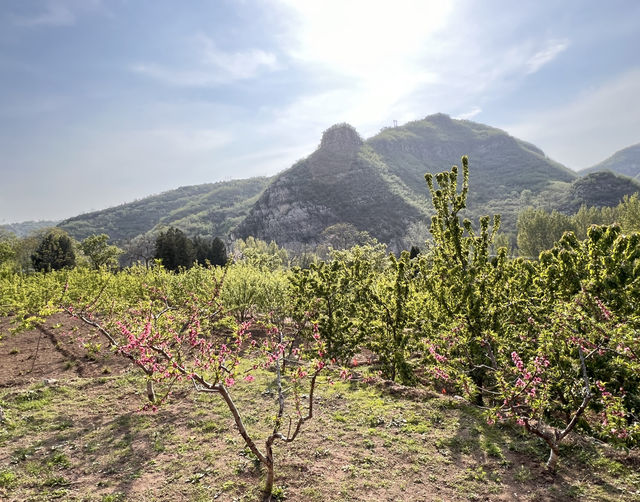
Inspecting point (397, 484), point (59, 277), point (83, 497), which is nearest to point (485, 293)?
point (397, 484)

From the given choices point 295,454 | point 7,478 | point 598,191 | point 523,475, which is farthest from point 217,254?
point 598,191

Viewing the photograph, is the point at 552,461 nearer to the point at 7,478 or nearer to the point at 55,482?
the point at 55,482

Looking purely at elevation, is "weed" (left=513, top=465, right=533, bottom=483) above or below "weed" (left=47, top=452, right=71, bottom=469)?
below

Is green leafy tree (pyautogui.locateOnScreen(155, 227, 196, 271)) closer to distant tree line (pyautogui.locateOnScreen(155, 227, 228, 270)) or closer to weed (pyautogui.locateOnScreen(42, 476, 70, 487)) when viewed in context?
distant tree line (pyautogui.locateOnScreen(155, 227, 228, 270))

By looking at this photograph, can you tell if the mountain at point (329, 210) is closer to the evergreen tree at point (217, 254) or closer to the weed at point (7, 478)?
the evergreen tree at point (217, 254)

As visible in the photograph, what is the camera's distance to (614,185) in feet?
453

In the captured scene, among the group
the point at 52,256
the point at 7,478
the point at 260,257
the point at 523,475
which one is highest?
the point at 52,256

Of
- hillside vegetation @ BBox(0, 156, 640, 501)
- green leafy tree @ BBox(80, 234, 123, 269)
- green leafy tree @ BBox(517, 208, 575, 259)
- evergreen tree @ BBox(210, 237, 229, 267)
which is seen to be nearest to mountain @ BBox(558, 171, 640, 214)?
green leafy tree @ BBox(517, 208, 575, 259)

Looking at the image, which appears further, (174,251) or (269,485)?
(174,251)

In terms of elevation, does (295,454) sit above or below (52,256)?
below

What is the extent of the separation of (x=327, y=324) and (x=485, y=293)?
6.56 m

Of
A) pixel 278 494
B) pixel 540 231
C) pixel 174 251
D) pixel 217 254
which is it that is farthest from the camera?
pixel 540 231

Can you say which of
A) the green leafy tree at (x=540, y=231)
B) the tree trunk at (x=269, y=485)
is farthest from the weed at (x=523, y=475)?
the green leafy tree at (x=540, y=231)

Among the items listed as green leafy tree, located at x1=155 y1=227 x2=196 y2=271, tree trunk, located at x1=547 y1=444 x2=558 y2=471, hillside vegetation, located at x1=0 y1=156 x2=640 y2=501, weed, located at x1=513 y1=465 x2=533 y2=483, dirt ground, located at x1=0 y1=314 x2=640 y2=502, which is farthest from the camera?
green leafy tree, located at x1=155 y1=227 x2=196 y2=271
